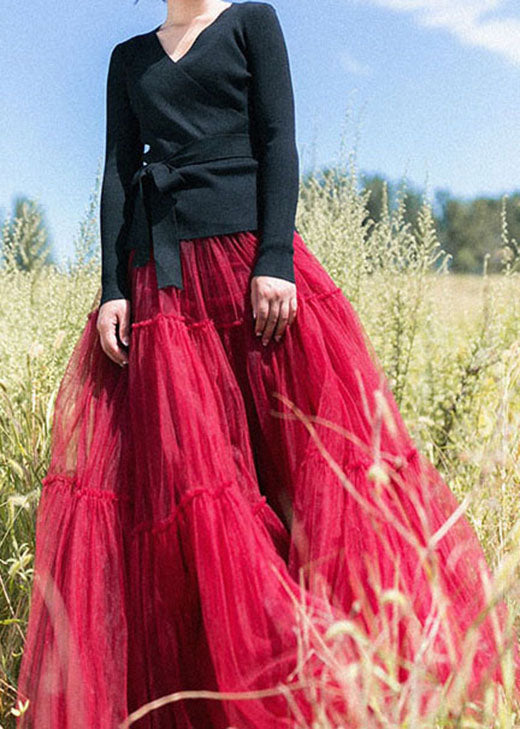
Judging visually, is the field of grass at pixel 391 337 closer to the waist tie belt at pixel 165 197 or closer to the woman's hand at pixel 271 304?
the waist tie belt at pixel 165 197

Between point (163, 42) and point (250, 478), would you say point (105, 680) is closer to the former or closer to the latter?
point (250, 478)

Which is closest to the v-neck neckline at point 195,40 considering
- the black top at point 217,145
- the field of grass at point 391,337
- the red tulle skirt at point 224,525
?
the black top at point 217,145

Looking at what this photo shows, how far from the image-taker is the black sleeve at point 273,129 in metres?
1.71

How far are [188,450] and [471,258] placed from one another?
38.0 m

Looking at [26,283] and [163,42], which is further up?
[163,42]

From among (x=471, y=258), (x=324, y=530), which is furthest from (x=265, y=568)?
(x=471, y=258)

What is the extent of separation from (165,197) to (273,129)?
0.26 metres

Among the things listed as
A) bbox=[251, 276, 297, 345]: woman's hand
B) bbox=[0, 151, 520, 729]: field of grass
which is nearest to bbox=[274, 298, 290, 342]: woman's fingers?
bbox=[251, 276, 297, 345]: woman's hand

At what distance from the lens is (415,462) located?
1.63 m

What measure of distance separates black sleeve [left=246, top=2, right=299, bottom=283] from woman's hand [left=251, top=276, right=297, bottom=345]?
5cm

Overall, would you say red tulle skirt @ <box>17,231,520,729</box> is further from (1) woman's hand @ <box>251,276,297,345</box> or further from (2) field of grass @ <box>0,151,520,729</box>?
(2) field of grass @ <box>0,151,520,729</box>

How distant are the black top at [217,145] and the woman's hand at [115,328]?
0.03 m

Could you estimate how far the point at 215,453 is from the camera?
A: 1.50 m

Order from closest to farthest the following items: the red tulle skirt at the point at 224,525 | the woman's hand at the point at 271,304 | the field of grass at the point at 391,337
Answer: the red tulle skirt at the point at 224,525, the woman's hand at the point at 271,304, the field of grass at the point at 391,337
